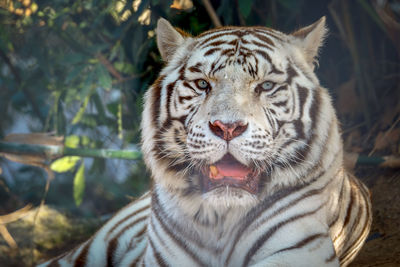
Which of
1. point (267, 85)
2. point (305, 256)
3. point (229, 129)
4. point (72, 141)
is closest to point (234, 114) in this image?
point (229, 129)

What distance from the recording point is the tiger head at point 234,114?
3.56ft

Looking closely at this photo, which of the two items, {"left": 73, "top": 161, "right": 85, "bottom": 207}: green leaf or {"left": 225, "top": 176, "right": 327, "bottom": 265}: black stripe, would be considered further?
{"left": 73, "top": 161, "right": 85, "bottom": 207}: green leaf

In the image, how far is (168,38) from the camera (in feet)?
4.24

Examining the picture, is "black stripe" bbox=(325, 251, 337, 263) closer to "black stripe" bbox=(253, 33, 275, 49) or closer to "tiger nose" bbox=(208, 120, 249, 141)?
"tiger nose" bbox=(208, 120, 249, 141)

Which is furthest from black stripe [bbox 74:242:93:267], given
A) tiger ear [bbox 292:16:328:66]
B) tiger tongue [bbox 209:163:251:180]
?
tiger ear [bbox 292:16:328:66]

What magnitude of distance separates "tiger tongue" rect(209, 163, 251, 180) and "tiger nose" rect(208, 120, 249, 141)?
76mm

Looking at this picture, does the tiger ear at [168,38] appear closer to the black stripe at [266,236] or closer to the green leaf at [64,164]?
the black stripe at [266,236]

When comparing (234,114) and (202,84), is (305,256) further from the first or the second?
(202,84)

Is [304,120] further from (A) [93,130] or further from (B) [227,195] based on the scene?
(A) [93,130]

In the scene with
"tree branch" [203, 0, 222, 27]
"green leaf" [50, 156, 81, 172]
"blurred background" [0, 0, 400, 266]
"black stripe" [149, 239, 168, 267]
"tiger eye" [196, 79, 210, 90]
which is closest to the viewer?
"tiger eye" [196, 79, 210, 90]

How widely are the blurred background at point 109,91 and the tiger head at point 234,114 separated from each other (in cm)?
16

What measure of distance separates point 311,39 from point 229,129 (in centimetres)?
37

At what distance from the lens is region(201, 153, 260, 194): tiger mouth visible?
109 centimetres

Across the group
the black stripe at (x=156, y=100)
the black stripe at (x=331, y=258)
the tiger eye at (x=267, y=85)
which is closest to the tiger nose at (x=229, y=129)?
the tiger eye at (x=267, y=85)
